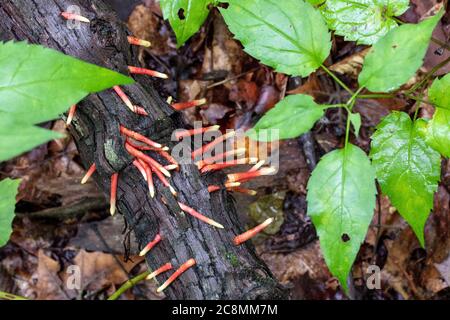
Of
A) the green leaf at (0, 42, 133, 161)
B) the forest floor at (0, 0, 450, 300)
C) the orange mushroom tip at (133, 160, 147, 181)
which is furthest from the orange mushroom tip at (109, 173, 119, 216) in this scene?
the forest floor at (0, 0, 450, 300)

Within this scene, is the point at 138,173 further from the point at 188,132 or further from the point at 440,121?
the point at 440,121

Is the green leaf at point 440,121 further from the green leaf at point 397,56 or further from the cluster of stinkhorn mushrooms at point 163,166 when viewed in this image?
the cluster of stinkhorn mushrooms at point 163,166

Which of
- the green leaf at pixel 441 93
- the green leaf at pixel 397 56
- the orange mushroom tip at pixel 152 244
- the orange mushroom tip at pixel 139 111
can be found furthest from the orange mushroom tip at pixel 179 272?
the green leaf at pixel 441 93

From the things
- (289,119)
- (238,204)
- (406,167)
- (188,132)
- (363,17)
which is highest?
(363,17)

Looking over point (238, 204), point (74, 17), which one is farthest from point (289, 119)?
point (238, 204)

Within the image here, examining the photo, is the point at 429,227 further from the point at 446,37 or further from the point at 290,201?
the point at 446,37
